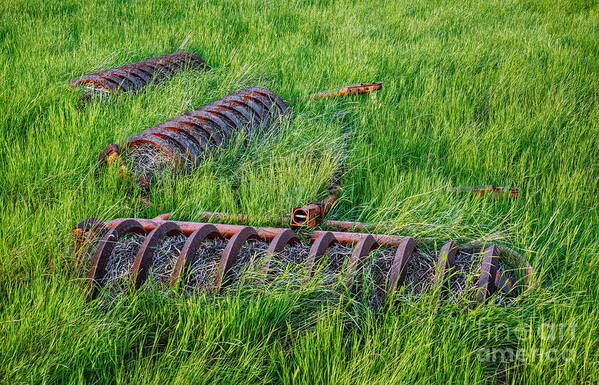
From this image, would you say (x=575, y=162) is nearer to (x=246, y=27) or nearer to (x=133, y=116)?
(x=133, y=116)

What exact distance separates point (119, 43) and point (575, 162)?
4913mm

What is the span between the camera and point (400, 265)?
196 centimetres

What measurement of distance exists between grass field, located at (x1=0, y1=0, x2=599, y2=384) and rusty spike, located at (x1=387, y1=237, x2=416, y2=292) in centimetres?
10

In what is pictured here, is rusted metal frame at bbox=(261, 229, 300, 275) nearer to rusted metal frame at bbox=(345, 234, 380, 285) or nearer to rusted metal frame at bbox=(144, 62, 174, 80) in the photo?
rusted metal frame at bbox=(345, 234, 380, 285)

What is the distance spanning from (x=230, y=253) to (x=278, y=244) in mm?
211

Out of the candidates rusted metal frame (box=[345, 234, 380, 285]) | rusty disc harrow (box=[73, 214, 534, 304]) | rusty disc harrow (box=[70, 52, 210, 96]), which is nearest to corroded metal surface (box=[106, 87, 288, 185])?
rusty disc harrow (box=[73, 214, 534, 304])

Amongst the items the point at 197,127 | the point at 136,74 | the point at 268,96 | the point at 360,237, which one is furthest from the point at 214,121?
the point at 360,237

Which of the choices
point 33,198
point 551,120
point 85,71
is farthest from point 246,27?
point 33,198

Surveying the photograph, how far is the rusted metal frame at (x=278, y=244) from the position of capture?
1983 millimetres

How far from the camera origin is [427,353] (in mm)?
1652

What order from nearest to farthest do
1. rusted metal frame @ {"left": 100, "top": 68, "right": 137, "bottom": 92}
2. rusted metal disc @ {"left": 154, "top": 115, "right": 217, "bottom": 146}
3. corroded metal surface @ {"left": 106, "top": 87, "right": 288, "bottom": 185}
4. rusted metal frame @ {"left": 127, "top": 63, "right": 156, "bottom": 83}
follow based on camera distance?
corroded metal surface @ {"left": 106, "top": 87, "right": 288, "bottom": 185}, rusted metal disc @ {"left": 154, "top": 115, "right": 217, "bottom": 146}, rusted metal frame @ {"left": 100, "top": 68, "right": 137, "bottom": 92}, rusted metal frame @ {"left": 127, "top": 63, "right": 156, "bottom": 83}

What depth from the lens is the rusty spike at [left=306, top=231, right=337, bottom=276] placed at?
1985 mm

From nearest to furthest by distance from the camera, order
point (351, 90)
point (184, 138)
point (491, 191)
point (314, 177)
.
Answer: point (491, 191), point (314, 177), point (184, 138), point (351, 90)

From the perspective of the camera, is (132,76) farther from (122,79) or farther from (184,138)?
(184,138)
